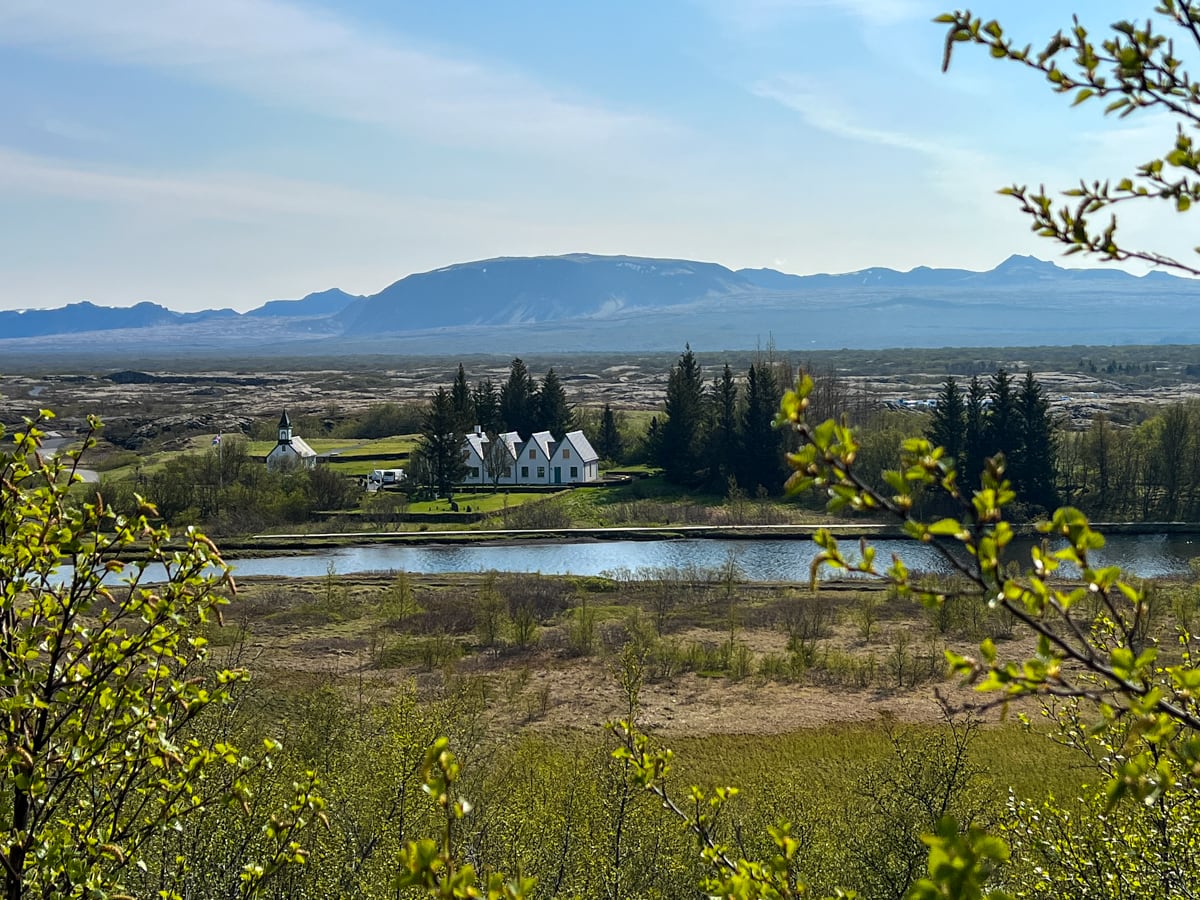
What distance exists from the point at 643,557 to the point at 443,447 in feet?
57.1

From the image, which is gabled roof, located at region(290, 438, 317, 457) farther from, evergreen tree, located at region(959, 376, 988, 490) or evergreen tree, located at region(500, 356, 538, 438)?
evergreen tree, located at region(959, 376, 988, 490)

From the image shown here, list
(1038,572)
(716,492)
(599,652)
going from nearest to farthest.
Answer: (1038,572)
(599,652)
(716,492)

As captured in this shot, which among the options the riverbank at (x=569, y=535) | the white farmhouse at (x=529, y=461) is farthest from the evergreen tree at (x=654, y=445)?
the riverbank at (x=569, y=535)

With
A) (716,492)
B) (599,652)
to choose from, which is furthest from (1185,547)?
(599,652)

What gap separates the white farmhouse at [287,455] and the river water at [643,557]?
12663 millimetres

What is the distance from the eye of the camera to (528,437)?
219 feet

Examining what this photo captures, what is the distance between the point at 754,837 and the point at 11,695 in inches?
400

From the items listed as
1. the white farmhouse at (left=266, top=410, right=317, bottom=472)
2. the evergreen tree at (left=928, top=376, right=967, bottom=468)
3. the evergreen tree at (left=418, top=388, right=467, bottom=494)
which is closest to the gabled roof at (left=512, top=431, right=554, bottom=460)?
the evergreen tree at (left=418, top=388, right=467, bottom=494)

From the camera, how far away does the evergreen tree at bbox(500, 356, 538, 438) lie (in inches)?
2677

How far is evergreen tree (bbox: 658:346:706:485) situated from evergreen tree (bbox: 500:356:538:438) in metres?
9.78

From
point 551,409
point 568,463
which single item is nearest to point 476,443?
point 568,463

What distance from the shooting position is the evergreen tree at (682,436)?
200 ft

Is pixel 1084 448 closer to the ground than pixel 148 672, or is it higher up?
closer to the ground

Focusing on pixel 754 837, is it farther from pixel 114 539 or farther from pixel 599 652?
pixel 599 652
